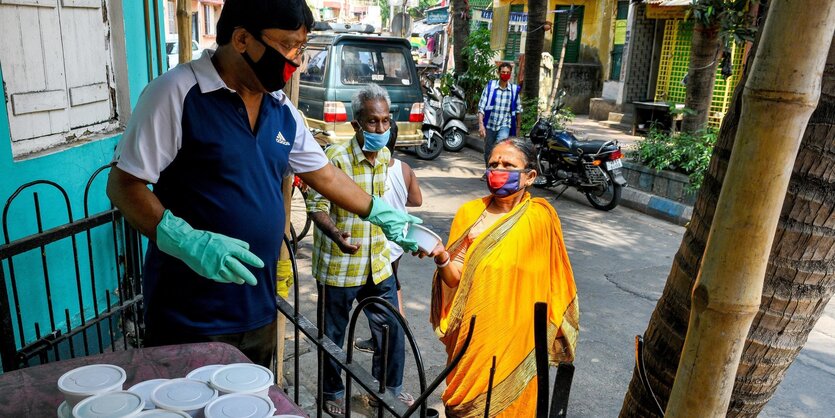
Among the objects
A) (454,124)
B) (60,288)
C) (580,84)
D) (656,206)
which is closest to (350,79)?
(454,124)

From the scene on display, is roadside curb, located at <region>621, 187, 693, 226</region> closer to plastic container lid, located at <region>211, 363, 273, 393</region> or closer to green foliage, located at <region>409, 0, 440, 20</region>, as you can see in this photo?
plastic container lid, located at <region>211, 363, 273, 393</region>

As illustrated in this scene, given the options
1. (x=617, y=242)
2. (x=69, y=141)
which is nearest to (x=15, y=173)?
(x=69, y=141)

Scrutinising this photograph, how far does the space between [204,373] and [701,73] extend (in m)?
8.05

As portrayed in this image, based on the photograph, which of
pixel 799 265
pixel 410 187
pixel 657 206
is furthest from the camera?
pixel 657 206

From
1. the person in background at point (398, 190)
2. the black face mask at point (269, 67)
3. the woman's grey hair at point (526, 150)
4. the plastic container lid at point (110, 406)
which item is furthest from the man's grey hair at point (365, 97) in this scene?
the plastic container lid at point (110, 406)

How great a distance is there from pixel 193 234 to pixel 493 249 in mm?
1283

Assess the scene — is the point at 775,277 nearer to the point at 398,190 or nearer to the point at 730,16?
the point at 398,190

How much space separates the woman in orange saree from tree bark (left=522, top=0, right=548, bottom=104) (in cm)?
862

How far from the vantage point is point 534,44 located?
1103cm

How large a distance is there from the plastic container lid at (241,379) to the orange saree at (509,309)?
3.79ft

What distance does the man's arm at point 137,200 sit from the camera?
6.37 feet

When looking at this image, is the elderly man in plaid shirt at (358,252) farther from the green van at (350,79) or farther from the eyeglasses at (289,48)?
the green van at (350,79)

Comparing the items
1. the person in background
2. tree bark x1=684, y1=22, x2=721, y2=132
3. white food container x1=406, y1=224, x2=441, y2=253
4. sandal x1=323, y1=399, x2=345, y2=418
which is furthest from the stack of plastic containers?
tree bark x1=684, y1=22, x2=721, y2=132

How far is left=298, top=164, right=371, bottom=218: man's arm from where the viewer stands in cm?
246
